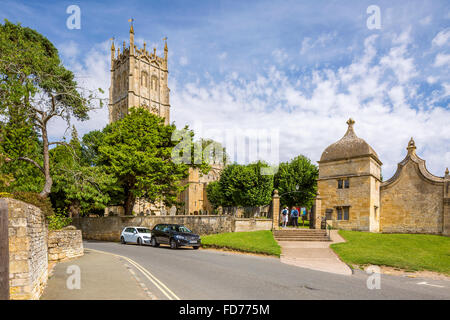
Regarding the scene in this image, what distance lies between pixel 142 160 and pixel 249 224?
10.4 meters

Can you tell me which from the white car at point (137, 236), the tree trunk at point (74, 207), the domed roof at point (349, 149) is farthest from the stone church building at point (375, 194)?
the tree trunk at point (74, 207)

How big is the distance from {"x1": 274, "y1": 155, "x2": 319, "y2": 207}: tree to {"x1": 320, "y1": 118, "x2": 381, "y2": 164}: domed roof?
12.9 m

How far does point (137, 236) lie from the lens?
23828 millimetres

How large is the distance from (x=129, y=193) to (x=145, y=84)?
4506 centimetres

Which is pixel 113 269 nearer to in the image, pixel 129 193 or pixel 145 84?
pixel 129 193

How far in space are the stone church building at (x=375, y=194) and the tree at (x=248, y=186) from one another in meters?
15.8

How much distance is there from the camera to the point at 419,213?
990 inches

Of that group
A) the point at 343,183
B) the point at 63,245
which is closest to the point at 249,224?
the point at 343,183

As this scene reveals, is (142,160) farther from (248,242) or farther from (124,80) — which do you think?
(124,80)

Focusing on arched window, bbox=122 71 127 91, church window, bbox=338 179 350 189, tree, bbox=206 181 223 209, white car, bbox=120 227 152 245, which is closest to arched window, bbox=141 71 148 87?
arched window, bbox=122 71 127 91

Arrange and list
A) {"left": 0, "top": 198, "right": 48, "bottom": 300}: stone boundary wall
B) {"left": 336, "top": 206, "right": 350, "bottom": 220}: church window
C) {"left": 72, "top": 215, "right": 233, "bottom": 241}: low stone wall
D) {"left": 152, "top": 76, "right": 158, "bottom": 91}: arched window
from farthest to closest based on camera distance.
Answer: {"left": 152, "top": 76, "right": 158, "bottom": 91}: arched window
{"left": 336, "top": 206, "right": 350, "bottom": 220}: church window
{"left": 72, "top": 215, "right": 233, "bottom": 241}: low stone wall
{"left": 0, "top": 198, "right": 48, "bottom": 300}: stone boundary wall

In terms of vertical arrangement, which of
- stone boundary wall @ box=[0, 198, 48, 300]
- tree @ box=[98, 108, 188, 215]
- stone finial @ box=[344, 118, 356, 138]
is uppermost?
stone finial @ box=[344, 118, 356, 138]

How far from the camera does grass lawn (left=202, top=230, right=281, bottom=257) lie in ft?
57.9

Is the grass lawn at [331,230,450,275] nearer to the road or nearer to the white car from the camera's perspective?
the road
